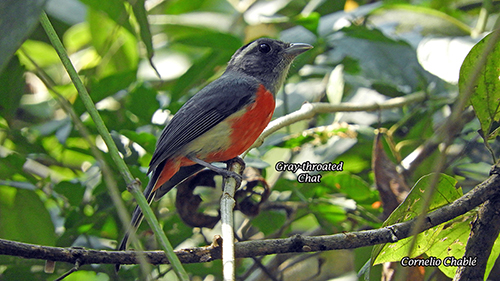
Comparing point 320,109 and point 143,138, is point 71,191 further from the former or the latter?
point 320,109

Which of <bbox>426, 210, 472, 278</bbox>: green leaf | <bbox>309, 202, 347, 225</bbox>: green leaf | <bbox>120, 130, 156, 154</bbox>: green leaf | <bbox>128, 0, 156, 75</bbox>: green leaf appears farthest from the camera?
<bbox>309, 202, 347, 225</bbox>: green leaf

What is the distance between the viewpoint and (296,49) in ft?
12.2

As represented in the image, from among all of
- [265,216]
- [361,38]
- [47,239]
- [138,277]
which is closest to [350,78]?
[361,38]

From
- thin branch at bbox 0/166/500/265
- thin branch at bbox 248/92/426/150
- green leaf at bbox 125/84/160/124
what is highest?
green leaf at bbox 125/84/160/124

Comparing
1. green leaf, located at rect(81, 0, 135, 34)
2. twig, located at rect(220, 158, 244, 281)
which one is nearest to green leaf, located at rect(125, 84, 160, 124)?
green leaf, located at rect(81, 0, 135, 34)

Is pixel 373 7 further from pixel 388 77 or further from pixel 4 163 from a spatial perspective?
Result: pixel 4 163

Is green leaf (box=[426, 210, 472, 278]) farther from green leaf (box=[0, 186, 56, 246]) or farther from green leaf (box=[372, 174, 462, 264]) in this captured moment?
green leaf (box=[0, 186, 56, 246])

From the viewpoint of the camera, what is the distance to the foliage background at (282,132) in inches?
119

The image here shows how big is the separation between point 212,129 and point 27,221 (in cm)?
139

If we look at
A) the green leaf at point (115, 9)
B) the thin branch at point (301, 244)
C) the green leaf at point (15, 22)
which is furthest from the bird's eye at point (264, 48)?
the green leaf at point (15, 22)

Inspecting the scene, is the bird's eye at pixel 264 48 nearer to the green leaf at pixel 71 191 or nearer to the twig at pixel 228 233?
the twig at pixel 228 233

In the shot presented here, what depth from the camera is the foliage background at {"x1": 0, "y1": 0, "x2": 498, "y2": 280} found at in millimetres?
3025

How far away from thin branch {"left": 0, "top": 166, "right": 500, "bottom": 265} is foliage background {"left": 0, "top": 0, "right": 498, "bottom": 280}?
38.2 inches

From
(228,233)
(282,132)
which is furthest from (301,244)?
(282,132)
